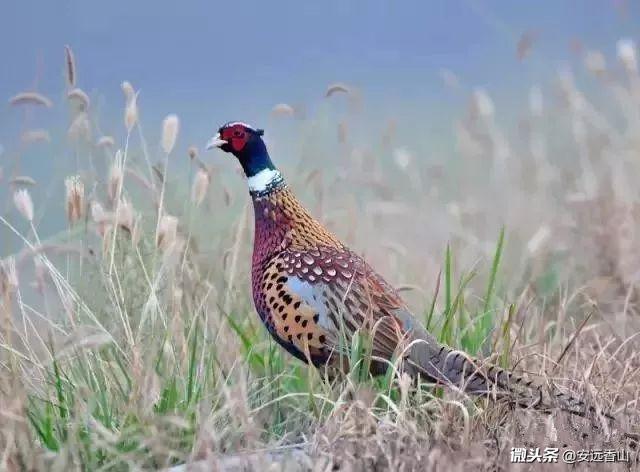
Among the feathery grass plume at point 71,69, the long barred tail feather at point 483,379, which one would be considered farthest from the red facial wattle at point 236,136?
the long barred tail feather at point 483,379

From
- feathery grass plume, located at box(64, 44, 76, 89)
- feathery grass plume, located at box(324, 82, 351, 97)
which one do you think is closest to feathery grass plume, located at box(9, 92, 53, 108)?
feathery grass plume, located at box(64, 44, 76, 89)

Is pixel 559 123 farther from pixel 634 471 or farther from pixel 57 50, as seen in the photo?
pixel 634 471

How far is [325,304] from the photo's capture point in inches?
161

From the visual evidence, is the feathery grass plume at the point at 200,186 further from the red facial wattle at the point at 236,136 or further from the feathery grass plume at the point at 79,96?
the feathery grass plume at the point at 79,96

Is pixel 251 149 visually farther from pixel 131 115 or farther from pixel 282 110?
pixel 282 110

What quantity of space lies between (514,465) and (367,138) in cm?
413

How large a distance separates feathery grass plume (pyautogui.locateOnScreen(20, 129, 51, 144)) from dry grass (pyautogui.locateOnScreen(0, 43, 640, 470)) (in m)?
0.15

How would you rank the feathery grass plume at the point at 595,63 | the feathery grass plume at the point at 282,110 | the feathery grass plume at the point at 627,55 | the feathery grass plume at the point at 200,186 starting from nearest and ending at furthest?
the feathery grass plume at the point at 200,186 < the feathery grass plume at the point at 282,110 < the feathery grass plume at the point at 627,55 < the feathery grass plume at the point at 595,63

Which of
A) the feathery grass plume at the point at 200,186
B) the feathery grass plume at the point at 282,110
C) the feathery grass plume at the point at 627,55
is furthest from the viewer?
the feathery grass plume at the point at 627,55

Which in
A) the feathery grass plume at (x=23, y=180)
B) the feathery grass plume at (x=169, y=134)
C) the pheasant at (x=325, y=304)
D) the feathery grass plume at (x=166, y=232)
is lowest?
the pheasant at (x=325, y=304)

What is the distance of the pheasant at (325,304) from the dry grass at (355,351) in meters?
0.09

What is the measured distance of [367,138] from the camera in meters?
7.41

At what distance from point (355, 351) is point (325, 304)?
Result: 258mm

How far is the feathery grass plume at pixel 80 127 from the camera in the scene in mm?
4664
